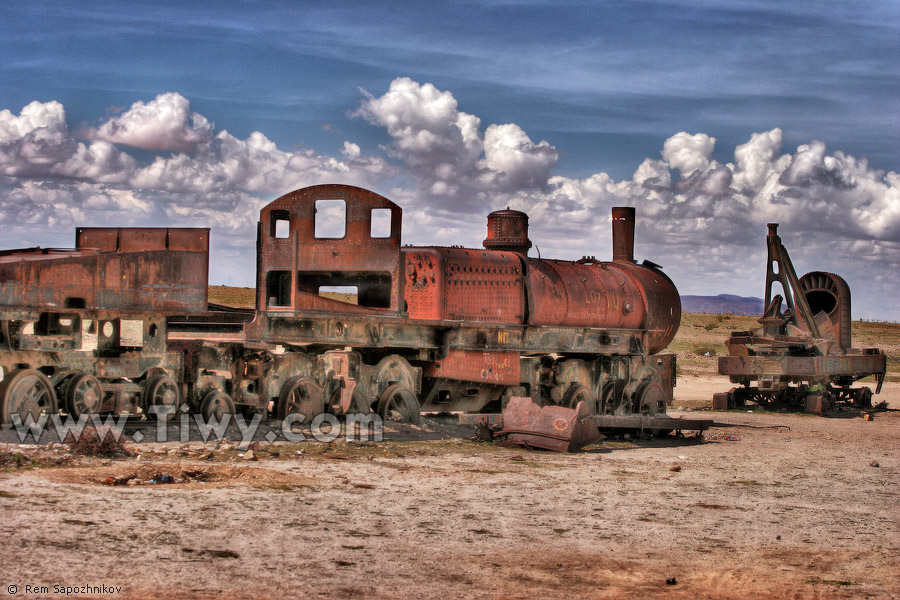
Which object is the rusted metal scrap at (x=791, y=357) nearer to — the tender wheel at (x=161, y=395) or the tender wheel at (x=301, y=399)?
the tender wheel at (x=301, y=399)

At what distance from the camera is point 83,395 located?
41.0 feet

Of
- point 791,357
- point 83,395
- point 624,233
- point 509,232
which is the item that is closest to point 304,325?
point 83,395

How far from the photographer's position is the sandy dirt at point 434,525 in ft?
21.2

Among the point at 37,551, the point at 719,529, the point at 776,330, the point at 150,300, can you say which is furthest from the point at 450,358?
the point at 776,330

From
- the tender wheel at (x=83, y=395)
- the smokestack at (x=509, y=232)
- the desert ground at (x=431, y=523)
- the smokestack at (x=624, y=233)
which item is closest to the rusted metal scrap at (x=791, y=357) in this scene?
the smokestack at (x=624, y=233)

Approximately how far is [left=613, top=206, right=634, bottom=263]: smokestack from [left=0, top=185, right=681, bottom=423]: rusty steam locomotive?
7.41 feet

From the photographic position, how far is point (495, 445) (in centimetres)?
1419

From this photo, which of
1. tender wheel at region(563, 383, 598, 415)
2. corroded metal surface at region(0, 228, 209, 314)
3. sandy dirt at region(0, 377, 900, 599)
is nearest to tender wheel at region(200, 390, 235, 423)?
corroded metal surface at region(0, 228, 209, 314)

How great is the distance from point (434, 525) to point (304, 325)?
629 cm

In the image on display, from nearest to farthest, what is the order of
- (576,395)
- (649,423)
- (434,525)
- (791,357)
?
(434,525)
(649,423)
(576,395)
(791,357)

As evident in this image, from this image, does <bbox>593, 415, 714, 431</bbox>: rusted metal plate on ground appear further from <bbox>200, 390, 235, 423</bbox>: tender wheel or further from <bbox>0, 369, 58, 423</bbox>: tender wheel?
<bbox>0, 369, 58, 423</bbox>: tender wheel

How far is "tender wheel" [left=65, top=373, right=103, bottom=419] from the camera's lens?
1233 cm

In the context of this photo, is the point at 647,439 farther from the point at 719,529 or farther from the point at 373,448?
the point at 719,529

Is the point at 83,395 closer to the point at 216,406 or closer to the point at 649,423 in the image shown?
the point at 216,406
